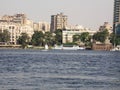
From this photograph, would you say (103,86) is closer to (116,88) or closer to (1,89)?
(116,88)

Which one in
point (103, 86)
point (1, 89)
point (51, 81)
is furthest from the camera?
point (51, 81)

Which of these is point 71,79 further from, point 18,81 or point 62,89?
point 62,89

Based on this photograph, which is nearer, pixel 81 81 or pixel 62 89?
pixel 62 89

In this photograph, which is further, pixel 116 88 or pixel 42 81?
pixel 42 81

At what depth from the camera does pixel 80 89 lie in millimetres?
37469

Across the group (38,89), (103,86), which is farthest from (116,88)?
(38,89)

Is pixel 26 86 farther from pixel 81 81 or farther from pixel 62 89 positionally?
pixel 81 81

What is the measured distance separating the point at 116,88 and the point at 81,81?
5565 mm

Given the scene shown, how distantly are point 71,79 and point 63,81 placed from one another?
93.4 inches

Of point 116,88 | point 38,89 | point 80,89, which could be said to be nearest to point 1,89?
point 38,89

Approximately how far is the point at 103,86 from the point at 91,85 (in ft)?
3.28

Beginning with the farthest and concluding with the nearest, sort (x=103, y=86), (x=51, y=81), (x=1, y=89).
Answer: (x=51, y=81)
(x=103, y=86)
(x=1, y=89)

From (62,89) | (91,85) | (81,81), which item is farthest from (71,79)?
(62,89)

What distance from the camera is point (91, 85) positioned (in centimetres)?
4028
